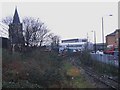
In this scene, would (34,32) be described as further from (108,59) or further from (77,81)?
(77,81)

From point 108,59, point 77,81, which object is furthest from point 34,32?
point 77,81

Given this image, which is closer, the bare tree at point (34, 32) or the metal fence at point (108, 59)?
the metal fence at point (108, 59)

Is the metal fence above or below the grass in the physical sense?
above

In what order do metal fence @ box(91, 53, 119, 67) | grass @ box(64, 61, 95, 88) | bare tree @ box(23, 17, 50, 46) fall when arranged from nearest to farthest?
grass @ box(64, 61, 95, 88) → metal fence @ box(91, 53, 119, 67) → bare tree @ box(23, 17, 50, 46)

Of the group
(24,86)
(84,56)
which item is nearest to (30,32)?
(84,56)

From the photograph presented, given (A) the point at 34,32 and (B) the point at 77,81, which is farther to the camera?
(A) the point at 34,32

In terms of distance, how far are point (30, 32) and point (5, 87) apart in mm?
35389

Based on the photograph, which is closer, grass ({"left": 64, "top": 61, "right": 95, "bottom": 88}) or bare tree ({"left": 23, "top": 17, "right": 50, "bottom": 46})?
grass ({"left": 64, "top": 61, "right": 95, "bottom": 88})

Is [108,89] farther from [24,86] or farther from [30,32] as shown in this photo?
[30,32]

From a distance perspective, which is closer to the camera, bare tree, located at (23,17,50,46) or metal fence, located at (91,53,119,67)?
metal fence, located at (91,53,119,67)

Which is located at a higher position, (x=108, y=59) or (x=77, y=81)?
(x=108, y=59)

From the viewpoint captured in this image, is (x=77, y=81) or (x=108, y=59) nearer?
(x=77, y=81)

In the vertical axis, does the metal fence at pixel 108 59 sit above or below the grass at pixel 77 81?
above

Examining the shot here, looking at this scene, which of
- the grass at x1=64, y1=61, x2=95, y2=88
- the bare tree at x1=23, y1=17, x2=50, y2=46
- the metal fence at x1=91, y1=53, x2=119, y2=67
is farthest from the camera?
Answer: the bare tree at x1=23, y1=17, x2=50, y2=46
